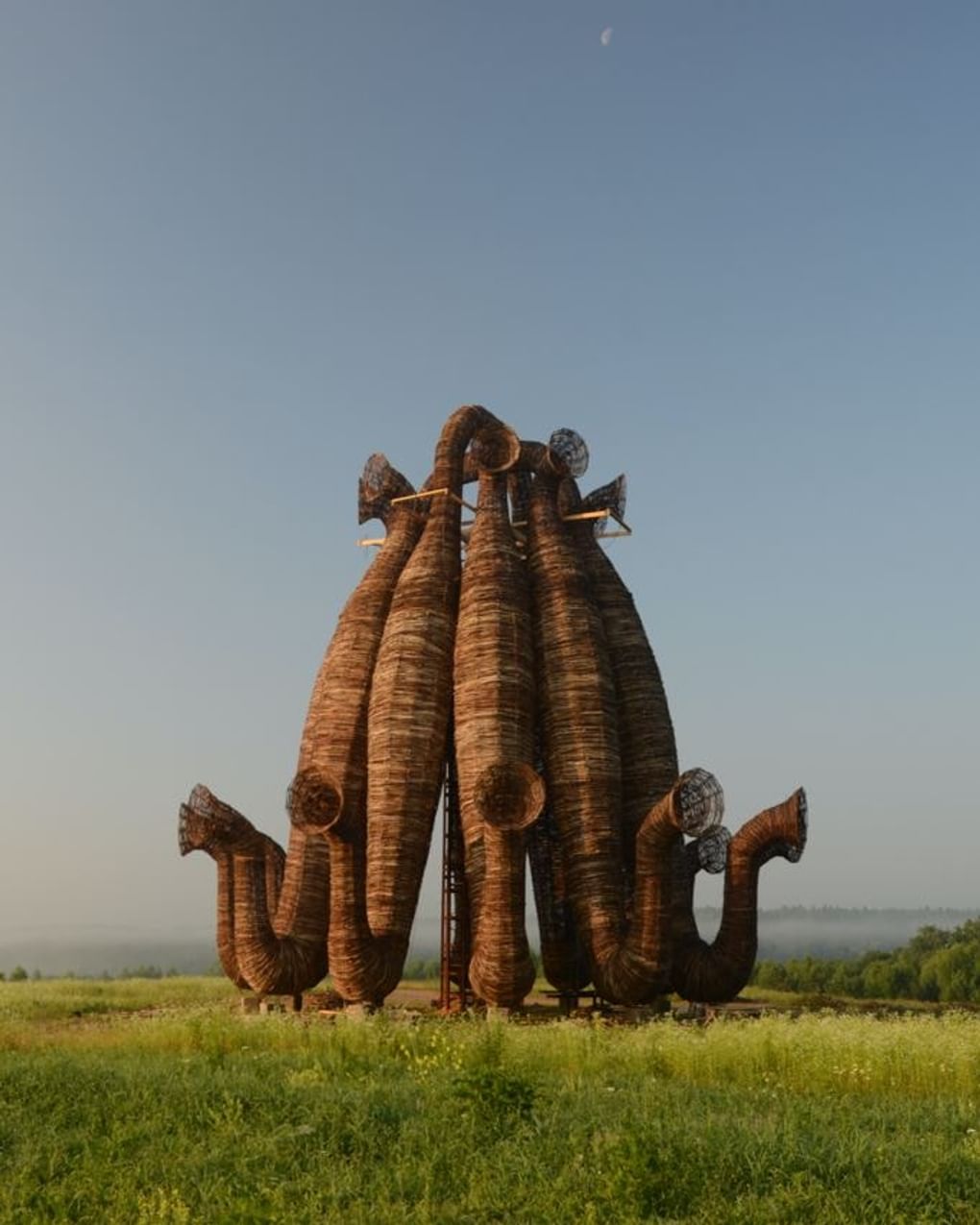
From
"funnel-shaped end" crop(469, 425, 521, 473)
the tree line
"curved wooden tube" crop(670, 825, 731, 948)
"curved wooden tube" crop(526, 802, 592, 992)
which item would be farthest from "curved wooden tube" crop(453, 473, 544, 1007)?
the tree line

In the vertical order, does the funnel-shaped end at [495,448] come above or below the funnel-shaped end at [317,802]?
above

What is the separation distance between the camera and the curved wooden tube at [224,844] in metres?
23.7

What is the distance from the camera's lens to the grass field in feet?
25.8

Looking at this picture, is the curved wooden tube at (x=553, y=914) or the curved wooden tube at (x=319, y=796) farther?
the curved wooden tube at (x=553, y=914)

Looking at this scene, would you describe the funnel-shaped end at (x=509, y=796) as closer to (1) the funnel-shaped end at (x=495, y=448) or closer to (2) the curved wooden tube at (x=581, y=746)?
(2) the curved wooden tube at (x=581, y=746)

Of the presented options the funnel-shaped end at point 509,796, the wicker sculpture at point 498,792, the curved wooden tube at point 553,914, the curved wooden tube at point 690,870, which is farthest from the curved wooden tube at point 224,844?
the curved wooden tube at point 690,870

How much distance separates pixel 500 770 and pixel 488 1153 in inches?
461

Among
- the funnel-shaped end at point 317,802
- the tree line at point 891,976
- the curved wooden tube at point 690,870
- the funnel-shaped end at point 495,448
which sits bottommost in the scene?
the tree line at point 891,976

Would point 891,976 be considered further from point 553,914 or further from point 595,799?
point 595,799

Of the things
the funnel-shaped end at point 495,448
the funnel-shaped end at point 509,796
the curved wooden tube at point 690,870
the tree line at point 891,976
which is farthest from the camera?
the tree line at point 891,976

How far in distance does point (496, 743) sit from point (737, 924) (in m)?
6.57

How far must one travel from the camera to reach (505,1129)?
370 inches

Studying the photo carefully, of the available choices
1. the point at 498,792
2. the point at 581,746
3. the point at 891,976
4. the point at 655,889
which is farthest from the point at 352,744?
the point at 891,976

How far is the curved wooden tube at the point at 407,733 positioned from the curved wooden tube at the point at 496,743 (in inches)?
20.7
